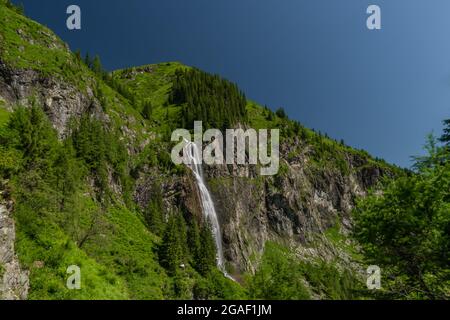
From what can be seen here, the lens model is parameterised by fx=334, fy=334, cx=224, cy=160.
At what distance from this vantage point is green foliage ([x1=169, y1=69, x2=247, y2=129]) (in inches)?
4542

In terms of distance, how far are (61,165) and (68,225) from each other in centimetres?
866

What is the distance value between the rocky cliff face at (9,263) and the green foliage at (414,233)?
21.1 metres

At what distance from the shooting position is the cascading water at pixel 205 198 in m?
79.8

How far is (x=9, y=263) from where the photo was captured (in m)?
21.1

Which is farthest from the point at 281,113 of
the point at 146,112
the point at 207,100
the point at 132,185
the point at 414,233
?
the point at 414,233

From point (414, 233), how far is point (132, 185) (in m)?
64.4

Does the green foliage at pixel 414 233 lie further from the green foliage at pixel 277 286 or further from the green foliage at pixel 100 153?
the green foliage at pixel 100 153

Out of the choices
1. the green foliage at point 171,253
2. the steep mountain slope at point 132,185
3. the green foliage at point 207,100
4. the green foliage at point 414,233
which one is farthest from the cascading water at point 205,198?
the green foliage at point 414,233

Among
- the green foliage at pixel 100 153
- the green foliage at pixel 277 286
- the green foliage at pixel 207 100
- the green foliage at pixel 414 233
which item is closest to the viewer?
the green foliage at pixel 414 233

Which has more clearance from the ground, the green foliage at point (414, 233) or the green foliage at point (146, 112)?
the green foliage at point (146, 112)
